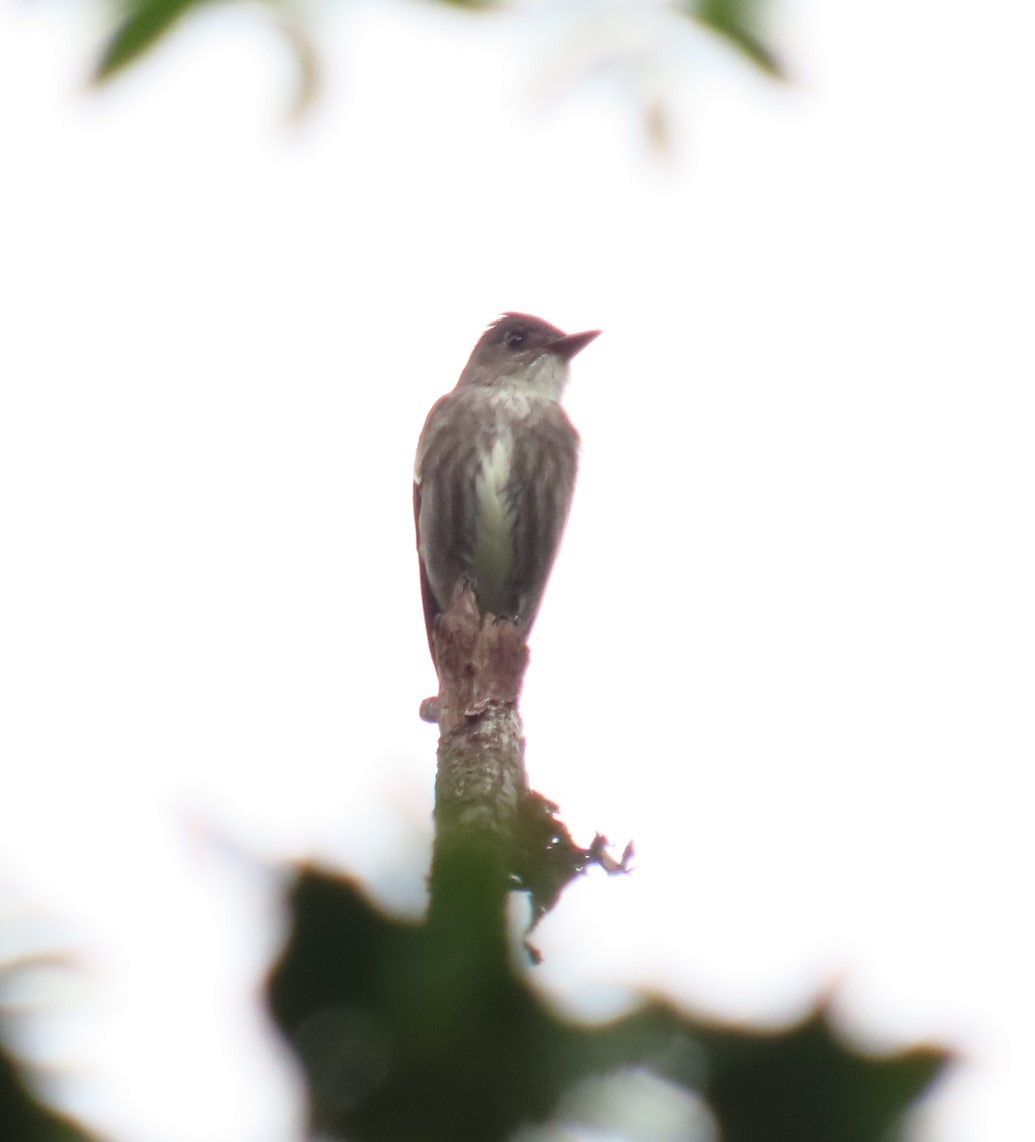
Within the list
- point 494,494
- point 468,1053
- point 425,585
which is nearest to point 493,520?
point 494,494

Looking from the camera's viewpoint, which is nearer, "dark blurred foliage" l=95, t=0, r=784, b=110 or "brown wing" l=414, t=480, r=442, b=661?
"dark blurred foliage" l=95, t=0, r=784, b=110

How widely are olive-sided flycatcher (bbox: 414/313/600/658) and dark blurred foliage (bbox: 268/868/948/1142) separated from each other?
7626 millimetres

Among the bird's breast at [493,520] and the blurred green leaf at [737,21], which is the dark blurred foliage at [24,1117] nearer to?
the blurred green leaf at [737,21]

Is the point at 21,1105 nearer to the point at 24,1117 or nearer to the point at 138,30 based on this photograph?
the point at 24,1117

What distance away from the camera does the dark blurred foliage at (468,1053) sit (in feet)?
2.83

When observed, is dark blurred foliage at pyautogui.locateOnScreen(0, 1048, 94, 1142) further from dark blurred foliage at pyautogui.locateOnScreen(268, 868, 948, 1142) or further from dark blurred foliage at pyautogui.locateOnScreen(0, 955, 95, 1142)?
dark blurred foliage at pyautogui.locateOnScreen(268, 868, 948, 1142)

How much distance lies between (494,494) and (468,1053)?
7925mm

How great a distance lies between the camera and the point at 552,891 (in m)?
1.51

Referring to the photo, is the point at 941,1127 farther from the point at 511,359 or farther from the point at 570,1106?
the point at 511,359

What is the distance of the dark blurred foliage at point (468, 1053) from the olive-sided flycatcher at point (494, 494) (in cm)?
763

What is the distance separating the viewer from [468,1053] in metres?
0.89

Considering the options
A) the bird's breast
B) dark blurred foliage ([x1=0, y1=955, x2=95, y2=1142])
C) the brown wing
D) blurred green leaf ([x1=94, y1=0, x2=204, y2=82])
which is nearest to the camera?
dark blurred foliage ([x1=0, y1=955, x2=95, y2=1142])

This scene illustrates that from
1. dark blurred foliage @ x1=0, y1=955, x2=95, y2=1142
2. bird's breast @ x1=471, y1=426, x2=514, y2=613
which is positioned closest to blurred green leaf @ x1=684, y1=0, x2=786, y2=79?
dark blurred foliage @ x1=0, y1=955, x2=95, y2=1142

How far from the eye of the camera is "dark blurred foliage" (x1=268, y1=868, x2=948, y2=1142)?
86 cm
